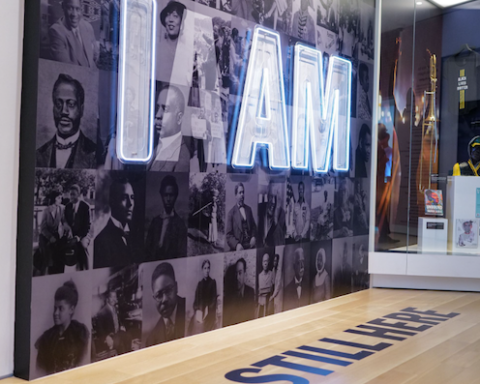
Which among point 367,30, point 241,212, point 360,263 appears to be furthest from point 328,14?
point 360,263

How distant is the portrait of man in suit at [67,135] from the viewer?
8.81ft

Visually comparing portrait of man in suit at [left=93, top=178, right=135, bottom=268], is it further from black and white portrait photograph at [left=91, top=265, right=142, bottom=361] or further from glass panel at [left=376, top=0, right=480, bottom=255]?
glass panel at [left=376, top=0, right=480, bottom=255]

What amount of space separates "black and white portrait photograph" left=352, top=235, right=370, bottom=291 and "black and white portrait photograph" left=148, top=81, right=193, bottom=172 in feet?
7.64

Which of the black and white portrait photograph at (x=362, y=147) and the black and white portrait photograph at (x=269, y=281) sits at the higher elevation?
the black and white portrait photograph at (x=362, y=147)

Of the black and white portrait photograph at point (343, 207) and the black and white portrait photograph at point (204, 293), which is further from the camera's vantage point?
the black and white portrait photograph at point (343, 207)

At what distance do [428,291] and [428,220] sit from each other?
67 centimetres

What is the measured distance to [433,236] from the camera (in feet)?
17.5

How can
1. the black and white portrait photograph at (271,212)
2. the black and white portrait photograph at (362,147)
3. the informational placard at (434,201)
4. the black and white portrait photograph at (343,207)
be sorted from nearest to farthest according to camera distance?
1. the black and white portrait photograph at (271,212)
2. the black and white portrait photograph at (343,207)
3. the black and white portrait photograph at (362,147)
4. the informational placard at (434,201)

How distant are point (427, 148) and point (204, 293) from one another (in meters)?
2.89

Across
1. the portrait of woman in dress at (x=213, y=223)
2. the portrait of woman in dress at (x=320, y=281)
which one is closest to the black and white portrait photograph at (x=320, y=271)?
the portrait of woman in dress at (x=320, y=281)

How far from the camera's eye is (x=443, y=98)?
548cm

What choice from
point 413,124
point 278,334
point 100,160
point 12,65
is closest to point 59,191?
point 100,160

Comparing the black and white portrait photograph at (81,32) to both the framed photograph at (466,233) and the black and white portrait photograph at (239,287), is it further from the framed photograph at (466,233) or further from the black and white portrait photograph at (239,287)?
the framed photograph at (466,233)

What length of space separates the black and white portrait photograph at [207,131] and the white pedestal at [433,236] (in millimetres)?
2497
